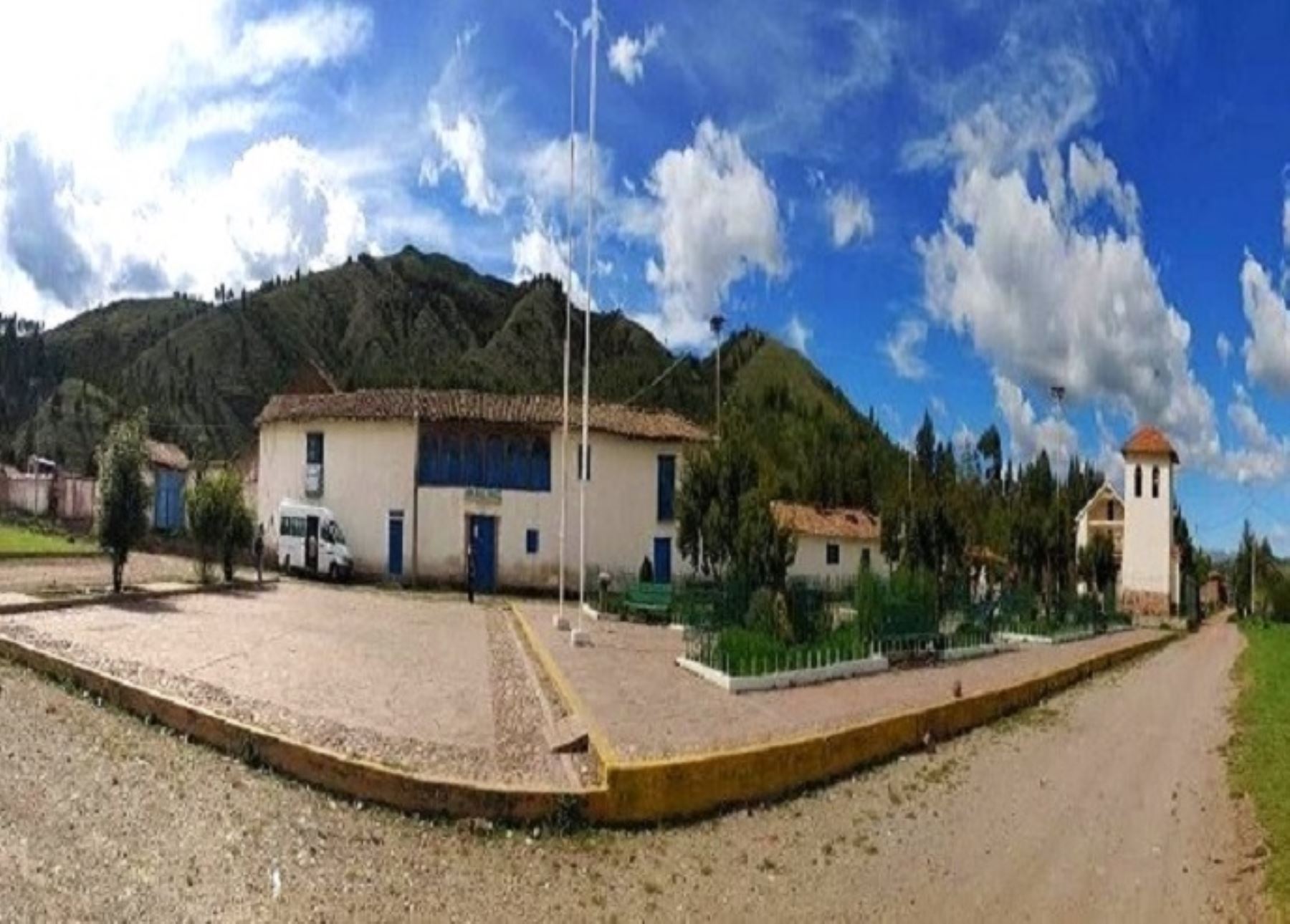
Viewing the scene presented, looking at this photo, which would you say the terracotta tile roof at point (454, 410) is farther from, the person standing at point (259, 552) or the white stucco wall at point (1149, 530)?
the white stucco wall at point (1149, 530)

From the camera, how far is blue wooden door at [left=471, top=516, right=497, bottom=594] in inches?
1452

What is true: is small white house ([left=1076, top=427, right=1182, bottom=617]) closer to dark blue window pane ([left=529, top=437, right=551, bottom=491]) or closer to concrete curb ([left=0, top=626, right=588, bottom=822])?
dark blue window pane ([left=529, top=437, right=551, bottom=491])

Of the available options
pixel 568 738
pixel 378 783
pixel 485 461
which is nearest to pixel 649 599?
pixel 485 461

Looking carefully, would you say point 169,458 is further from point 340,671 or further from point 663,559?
point 340,671

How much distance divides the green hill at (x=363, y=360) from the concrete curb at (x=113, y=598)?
57614 millimetres

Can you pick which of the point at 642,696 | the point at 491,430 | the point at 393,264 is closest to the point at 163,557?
the point at 491,430

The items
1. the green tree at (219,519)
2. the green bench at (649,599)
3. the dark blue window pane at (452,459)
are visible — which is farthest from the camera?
the dark blue window pane at (452,459)

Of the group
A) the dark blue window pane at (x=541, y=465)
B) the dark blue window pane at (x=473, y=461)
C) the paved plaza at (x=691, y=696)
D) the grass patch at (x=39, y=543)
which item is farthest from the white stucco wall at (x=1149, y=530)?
the grass patch at (x=39, y=543)

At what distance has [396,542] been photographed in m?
36.6

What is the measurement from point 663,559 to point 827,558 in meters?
16.5

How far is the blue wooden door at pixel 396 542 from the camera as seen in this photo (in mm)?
36562

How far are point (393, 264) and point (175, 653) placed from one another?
498 ft

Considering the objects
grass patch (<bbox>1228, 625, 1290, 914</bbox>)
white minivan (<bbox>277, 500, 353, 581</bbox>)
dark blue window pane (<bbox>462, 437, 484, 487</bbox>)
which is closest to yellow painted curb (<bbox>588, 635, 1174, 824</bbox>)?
grass patch (<bbox>1228, 625, 1290, 914</bbox>)

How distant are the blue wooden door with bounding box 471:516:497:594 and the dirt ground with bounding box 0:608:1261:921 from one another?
2263cm
